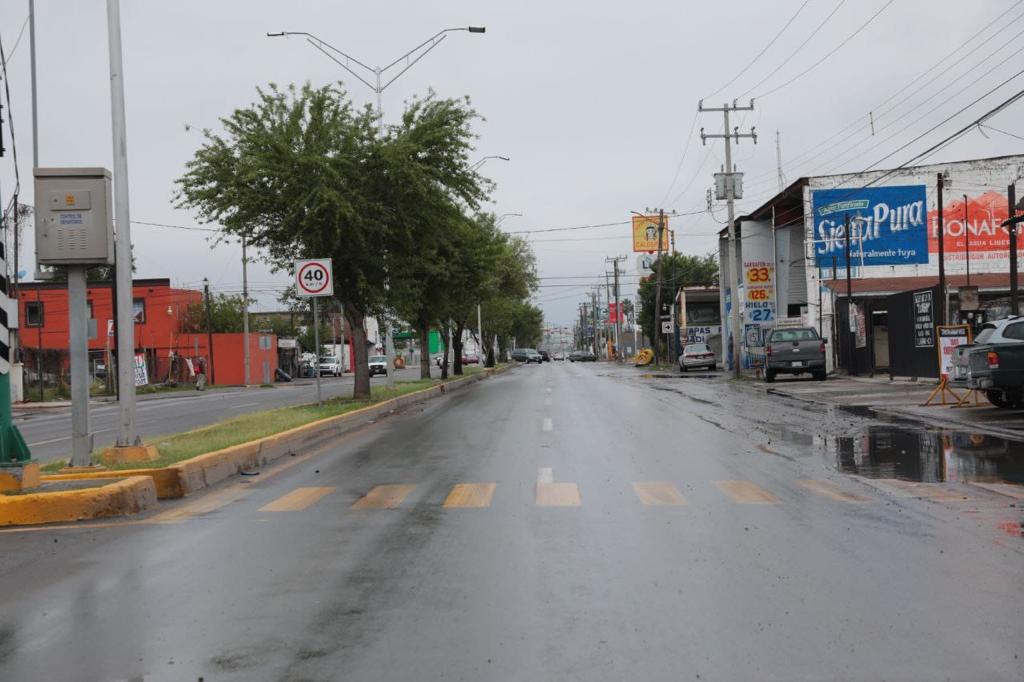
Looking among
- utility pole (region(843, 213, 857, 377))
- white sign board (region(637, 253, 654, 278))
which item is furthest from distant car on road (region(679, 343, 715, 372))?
white sign board (region(637, 253, 654, 278))

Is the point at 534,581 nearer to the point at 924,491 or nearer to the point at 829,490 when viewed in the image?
the point at 829,490

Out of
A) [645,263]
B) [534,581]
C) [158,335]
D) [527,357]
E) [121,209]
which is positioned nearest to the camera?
[534,581]

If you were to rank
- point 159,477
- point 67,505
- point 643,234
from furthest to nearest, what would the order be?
point 643,234 → point 159,477 → point 67,505

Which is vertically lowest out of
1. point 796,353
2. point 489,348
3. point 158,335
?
point 796,353

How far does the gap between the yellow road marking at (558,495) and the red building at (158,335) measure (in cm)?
4588

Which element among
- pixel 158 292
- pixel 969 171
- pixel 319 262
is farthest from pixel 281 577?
pixel 158 292

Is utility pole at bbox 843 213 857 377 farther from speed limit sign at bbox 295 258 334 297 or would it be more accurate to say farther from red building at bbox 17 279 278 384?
red building at bbox 17 279 278 384

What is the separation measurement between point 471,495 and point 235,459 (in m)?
4.06

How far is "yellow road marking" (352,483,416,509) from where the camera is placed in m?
9.12

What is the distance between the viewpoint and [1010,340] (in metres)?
16.2

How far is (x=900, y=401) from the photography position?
2133 cm

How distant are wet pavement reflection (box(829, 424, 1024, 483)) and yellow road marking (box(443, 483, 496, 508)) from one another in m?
4.58

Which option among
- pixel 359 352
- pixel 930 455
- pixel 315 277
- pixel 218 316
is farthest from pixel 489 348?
pixel 930 455

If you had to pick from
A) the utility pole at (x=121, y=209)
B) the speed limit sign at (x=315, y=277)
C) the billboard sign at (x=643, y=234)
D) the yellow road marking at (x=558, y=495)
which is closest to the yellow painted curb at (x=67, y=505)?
the utility pole at (x=121, y=209)
